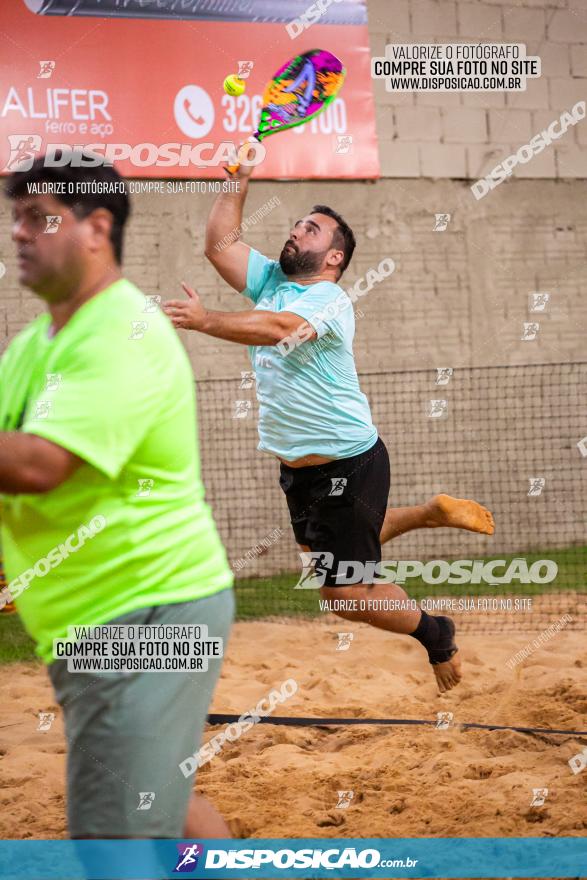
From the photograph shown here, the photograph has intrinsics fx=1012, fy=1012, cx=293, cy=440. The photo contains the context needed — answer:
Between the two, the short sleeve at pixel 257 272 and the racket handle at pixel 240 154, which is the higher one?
the racket handle at pixel 240 154

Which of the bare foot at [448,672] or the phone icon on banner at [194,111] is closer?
the bare foot at [448,672]

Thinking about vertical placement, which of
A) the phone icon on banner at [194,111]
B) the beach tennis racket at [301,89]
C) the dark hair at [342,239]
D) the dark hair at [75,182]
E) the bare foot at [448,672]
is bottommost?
the bare foot at [448,672]

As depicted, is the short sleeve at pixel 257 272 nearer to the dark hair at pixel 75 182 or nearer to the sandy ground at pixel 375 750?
the sandy ground at pixel 375 750

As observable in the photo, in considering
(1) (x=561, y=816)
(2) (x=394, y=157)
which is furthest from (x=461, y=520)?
(2) (x=394, y=157)

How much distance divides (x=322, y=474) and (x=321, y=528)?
0.26 metres

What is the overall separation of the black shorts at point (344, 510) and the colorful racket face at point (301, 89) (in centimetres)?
172

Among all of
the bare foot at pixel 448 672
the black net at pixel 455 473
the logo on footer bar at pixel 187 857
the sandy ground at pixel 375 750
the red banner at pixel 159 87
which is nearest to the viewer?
the logo on footer bar at pixel 187 857

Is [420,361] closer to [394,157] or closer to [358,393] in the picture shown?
[394,157]

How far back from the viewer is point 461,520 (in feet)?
16.6

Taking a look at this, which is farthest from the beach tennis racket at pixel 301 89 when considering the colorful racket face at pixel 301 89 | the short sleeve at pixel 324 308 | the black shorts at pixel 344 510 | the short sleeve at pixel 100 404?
the short sleeve at pixel 100 404

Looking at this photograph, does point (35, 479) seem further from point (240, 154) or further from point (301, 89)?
point (301, 89)

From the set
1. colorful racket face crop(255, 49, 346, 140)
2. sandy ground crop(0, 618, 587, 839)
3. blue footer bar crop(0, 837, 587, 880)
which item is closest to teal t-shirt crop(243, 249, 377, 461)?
colorful racket face crop(255, 49, 346, 140)

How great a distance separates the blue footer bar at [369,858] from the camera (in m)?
3.28

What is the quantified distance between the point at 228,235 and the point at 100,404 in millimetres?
3070
